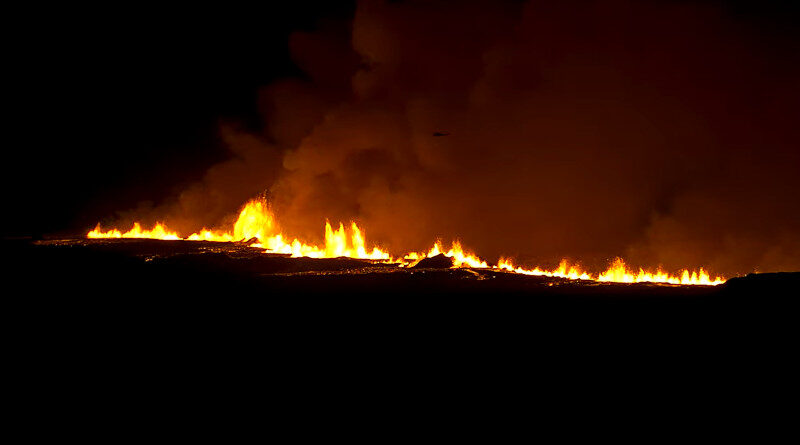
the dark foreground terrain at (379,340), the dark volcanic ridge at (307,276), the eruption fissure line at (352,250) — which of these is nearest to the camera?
the dark foreground terrain at (379,340)

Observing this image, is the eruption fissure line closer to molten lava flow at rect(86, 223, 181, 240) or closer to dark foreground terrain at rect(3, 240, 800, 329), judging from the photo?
molten lava flow at rect(86, 223, 181, 240)

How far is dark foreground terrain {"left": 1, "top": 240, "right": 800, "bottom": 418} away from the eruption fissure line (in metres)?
5.70

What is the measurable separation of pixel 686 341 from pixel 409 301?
19.8 ft

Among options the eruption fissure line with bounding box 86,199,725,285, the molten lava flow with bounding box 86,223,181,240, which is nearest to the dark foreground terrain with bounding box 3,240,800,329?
the eruption fissure line with bounding box 86,199,725,285

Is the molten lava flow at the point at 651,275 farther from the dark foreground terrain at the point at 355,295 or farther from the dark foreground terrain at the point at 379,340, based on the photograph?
the dark foreground terrain at the point at 379,340

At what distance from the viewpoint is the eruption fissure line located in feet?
71.2

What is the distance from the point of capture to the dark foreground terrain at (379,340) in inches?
262

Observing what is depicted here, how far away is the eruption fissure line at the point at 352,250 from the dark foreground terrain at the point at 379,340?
5.70 meters

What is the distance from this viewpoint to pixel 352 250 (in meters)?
29.8

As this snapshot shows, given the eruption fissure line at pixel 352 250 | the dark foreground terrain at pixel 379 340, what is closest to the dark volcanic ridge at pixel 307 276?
the dark foreground terrain at pixel 379 340

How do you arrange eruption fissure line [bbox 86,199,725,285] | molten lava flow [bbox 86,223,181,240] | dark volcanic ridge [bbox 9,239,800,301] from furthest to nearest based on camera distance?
molten lava flow [bbox 86,223,181,240] → eruption fissure line [bbox 86,199,725,285] → dark volcanic ridge [bbox 9,239,800,301]

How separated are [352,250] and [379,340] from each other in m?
20.7

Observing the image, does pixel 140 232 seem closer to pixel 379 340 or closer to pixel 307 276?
pixel 307 276

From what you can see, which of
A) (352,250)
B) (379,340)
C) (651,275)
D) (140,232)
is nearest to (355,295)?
(379,340)
